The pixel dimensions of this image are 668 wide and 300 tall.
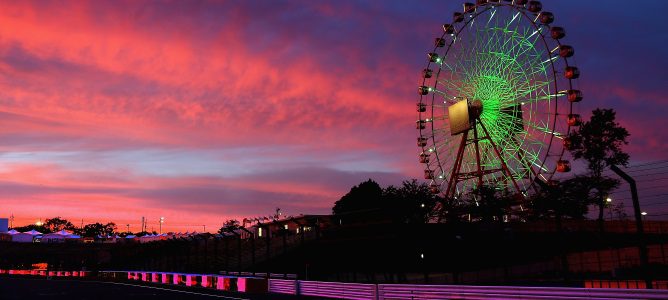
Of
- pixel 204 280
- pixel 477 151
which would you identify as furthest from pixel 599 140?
pixel 204 280

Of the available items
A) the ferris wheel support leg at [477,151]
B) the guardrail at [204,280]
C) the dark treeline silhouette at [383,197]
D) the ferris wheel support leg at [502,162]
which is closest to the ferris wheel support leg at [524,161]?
the ferris wheel support leg at [502,162]

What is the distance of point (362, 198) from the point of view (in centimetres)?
11125

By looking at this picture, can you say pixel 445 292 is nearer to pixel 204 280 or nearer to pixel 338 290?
pixel 338 290

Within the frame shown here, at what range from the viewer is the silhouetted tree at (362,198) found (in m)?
109

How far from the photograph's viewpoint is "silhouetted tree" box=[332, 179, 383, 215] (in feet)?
357

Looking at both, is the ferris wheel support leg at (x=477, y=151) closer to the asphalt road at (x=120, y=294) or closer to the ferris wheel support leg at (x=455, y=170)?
the ferris wheel support leg at (x=455, y=170)

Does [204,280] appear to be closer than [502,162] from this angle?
Yes

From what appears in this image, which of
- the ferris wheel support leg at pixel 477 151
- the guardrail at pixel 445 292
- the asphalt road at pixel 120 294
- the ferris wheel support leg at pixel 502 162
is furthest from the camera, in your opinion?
the ferris wheel support leg at pixel 477 151

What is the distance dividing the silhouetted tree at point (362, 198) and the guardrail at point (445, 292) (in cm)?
8030

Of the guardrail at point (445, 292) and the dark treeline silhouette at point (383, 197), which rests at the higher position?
the dark treeline silhouette at point (383, 197)

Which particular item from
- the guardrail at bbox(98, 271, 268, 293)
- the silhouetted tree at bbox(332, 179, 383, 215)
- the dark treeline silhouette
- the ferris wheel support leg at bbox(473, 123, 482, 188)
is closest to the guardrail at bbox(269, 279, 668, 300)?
the guardrail at bbox(98, 271, 268, 293)

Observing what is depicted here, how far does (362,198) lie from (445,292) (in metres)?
93.4

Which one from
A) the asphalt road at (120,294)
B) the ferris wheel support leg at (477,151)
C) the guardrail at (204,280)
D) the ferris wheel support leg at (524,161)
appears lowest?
the asphalt road at (120,294)

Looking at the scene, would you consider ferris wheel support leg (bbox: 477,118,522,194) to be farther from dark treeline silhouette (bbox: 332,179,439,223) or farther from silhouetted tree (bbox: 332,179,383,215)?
silhouetted tree (bbox: 332,179,383,215)
